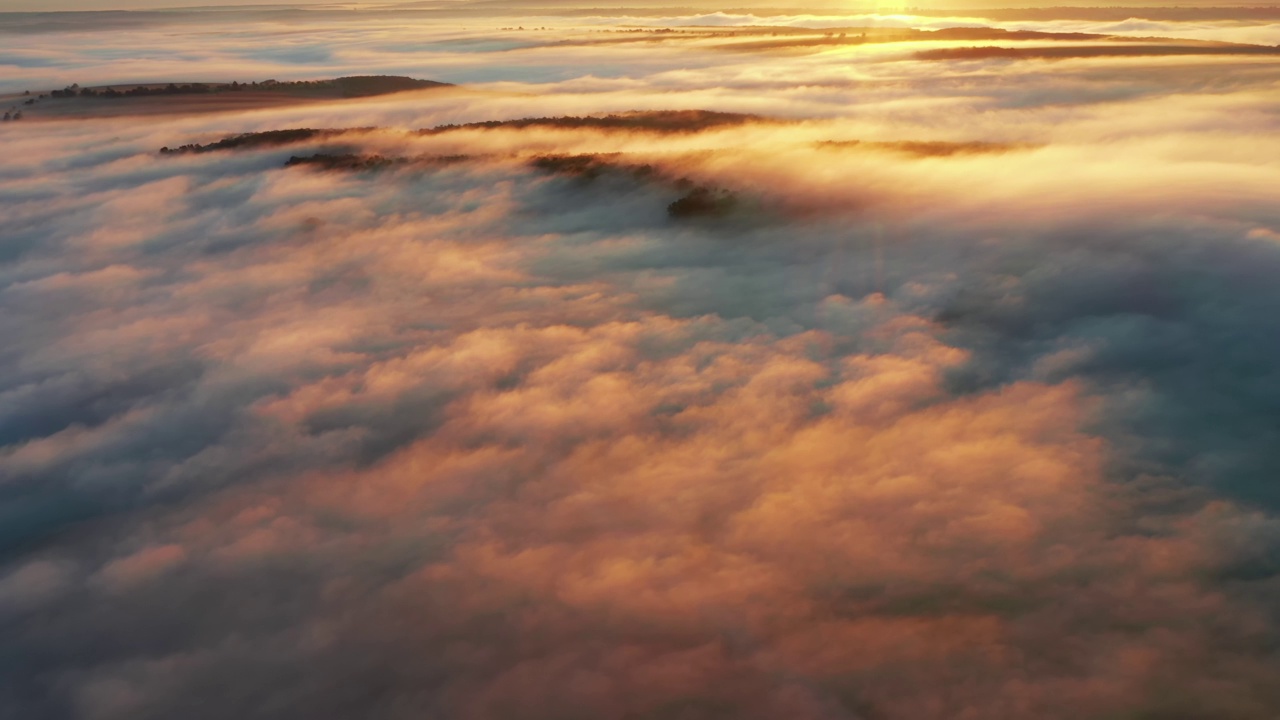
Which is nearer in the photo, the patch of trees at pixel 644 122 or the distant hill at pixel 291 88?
the patch of trees at pixel 644 122

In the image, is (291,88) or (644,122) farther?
(291,88)

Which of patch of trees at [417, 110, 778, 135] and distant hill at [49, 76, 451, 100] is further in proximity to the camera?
distant hill at [49, 76, 451, 100]

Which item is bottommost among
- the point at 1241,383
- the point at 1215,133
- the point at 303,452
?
the point at 303,452

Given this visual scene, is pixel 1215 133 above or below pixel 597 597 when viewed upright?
above

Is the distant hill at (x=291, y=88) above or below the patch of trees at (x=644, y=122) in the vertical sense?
above

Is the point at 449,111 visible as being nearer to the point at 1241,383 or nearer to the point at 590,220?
the point at 590,220

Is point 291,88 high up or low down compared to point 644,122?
up

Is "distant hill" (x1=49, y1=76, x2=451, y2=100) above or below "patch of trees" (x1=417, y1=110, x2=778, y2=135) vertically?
above

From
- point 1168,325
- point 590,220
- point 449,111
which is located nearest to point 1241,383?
point 1168,325
